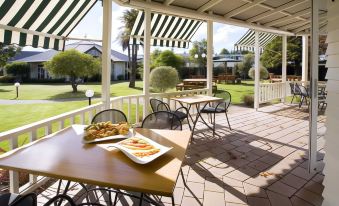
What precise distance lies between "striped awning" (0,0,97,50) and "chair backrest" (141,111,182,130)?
2317mm

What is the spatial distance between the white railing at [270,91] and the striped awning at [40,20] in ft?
23.1

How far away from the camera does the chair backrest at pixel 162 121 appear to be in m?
3.48

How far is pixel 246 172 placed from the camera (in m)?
3.80

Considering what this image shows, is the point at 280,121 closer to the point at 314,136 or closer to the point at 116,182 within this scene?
the point at 314,136

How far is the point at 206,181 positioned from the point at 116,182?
2.18 metres

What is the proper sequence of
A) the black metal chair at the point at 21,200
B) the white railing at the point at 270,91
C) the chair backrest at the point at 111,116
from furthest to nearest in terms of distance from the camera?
the white railing at the point at 270,91 < the chair backrest at the point at 111,116 < the black metal chair at the point at 21,200

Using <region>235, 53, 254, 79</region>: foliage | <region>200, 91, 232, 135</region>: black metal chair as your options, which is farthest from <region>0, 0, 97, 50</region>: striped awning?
<region>235, 53, 254, 79</region>: foliage

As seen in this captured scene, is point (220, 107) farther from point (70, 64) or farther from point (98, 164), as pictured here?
point (70, 64)

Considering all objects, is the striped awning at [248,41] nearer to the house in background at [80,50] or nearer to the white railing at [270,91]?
the white railing at [270,91]

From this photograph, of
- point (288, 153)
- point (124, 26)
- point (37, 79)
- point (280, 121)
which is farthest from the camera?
point (37, 79)

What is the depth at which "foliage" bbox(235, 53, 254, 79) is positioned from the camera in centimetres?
2691

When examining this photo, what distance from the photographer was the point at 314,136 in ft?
12.4

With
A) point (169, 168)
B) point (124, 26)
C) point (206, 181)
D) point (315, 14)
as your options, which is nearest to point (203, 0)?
point (315, 14)

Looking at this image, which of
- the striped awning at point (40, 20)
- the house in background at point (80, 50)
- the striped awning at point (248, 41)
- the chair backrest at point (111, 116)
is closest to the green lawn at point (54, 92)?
the house in background at point (80, 50)
